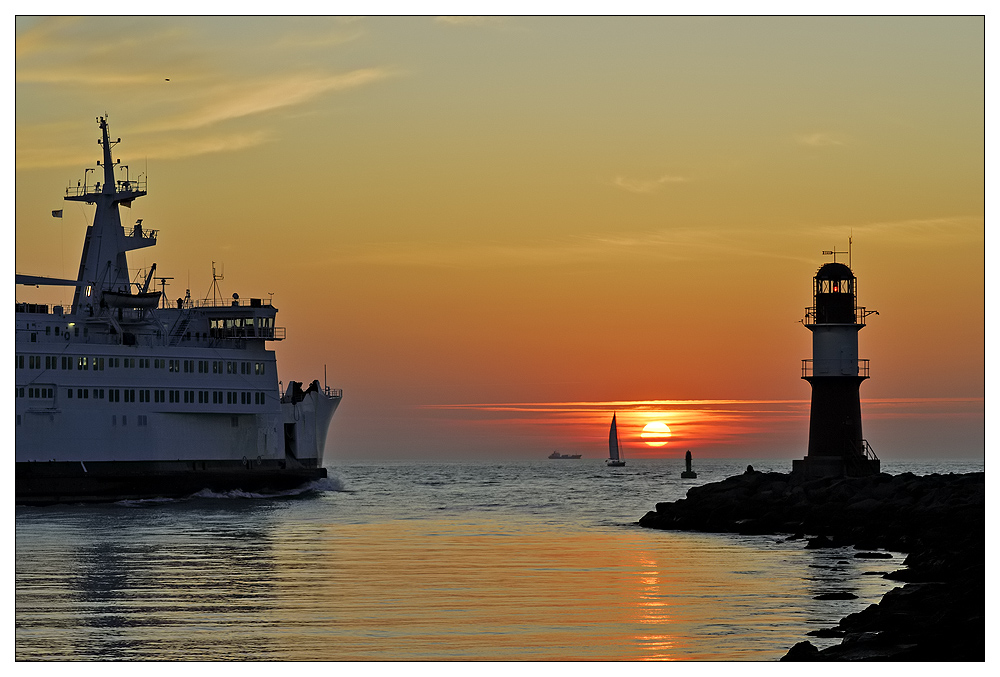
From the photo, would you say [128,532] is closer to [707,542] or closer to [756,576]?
[707,542]

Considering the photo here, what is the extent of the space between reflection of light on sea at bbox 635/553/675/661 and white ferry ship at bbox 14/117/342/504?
3260 cm

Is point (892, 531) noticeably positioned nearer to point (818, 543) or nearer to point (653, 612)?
point (818, 543)

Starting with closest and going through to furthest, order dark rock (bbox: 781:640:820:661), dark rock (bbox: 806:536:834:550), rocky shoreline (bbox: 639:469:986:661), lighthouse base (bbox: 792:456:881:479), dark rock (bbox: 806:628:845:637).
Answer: dark rock (bbox: 781:640:820:661)
rocky shoreline (bbox: 639:469:986:661)
dark rock (bbox: 806:628:845:637)
dark rock (bbox: 806:536:834:550)
lighthouse base (bbox: 792:456:881:479)

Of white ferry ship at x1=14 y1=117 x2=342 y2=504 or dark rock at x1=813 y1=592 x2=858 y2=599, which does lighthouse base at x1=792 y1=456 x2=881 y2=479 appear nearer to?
dark rock at x1=813 y1=592 x2=858 y2=599

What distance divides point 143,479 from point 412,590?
35887mm

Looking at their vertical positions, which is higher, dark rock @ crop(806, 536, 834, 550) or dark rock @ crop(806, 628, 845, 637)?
dark rock @ crop(806, 628, 845, 637)

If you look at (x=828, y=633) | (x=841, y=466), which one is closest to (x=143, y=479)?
(x=841, y=466)

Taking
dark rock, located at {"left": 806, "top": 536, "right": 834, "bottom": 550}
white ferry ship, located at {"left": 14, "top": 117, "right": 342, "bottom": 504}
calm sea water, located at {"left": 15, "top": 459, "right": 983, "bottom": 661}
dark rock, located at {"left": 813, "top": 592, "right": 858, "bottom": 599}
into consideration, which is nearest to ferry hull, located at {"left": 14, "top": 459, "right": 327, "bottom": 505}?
white ferry ship, located at {"left": 14, "top": 117, "right": 342, "bottom": 504}

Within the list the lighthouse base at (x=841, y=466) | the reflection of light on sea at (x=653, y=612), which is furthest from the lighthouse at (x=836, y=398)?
the reflection of light on sea at (x=653, y=612)

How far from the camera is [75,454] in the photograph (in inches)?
2420

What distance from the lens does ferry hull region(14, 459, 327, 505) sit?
60.0 meters

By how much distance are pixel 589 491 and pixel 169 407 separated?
36.1m

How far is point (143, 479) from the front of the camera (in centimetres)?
6350

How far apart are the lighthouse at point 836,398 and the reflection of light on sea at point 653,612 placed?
1270 centimetres
